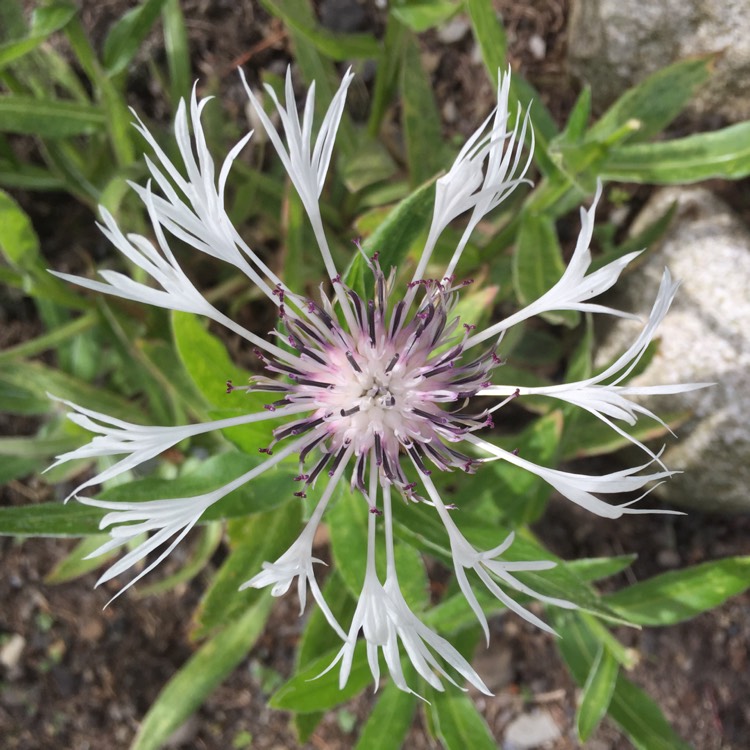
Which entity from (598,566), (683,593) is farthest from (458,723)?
(683,593)

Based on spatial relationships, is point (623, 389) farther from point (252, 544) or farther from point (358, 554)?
point (252, 544)

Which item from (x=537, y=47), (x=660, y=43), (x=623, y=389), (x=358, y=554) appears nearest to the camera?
(x=623, y=389)

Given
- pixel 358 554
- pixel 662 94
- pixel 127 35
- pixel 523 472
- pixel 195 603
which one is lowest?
pixel 195 603

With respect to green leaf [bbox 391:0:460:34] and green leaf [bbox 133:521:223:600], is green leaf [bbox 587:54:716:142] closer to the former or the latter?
green leaf [bbox 391:0:460:34]

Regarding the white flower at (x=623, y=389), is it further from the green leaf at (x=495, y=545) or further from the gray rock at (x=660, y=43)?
the gray rock at (x=660, y=43)

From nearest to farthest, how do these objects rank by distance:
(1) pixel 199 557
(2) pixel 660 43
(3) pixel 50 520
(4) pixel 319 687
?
1. (3) pixel 50 520
2. (4) pixel 319 687
3. (2) pixel 660 43
4. (1) pixel 199 557

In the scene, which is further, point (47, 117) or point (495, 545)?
point (47, 117)

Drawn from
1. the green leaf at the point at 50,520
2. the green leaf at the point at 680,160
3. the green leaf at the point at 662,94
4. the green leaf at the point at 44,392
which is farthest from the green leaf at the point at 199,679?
the green leaf at the point at 662,94
